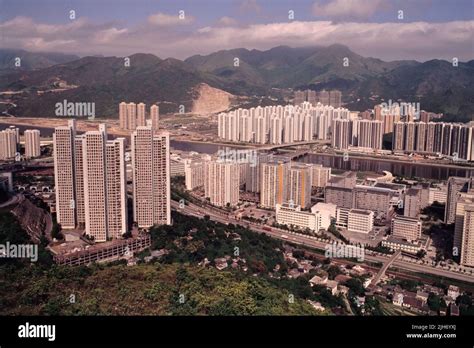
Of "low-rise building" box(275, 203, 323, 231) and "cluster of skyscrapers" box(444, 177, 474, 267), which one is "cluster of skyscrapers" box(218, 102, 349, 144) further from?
"cluster of skyscrapers" box(444, 177, 474, 267)

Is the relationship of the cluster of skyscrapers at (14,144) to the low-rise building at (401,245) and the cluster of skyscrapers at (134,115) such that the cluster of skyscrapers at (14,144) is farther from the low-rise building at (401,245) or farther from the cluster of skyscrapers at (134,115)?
the low-rise building at (401,245)

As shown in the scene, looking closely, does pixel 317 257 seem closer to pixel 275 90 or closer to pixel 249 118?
pixel 249 118

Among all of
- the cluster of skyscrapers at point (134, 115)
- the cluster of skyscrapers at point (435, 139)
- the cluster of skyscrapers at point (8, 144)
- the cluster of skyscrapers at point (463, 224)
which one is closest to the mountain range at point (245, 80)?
the cluster of skyscrapers at point (134, 115)

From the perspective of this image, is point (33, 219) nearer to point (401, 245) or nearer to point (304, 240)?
point (304, 240)

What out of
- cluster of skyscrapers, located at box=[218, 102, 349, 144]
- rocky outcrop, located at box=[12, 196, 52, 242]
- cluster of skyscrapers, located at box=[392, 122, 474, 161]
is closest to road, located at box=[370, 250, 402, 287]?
rocky outcrop, located at box=[12, 196, 52, 242]

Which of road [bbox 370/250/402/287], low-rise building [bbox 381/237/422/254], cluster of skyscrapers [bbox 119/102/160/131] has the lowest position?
road [bbox 370/250/402/287]

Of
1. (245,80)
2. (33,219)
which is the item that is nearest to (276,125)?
(245,80)

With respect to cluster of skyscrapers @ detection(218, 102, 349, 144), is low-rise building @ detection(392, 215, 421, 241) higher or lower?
lower

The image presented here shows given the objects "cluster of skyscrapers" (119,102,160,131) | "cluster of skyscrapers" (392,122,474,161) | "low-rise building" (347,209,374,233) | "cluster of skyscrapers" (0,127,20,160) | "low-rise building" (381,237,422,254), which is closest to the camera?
"low-rise building" (381,237,422,254)

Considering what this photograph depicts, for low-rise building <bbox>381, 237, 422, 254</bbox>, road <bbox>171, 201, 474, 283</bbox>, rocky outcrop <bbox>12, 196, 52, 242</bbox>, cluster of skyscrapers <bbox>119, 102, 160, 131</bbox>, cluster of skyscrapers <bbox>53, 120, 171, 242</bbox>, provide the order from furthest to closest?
cluster of skyscrapers <bbox>119, 102, 160, 131</bbox>, low-rise building <bbox>381, 237, 422, 254</bbox>, cluster of skyscrapers <bbox>53, 120, 171, 242</bbox>, rocky outcrop <bbox>12, 196, 52, 242</bbox>, road <bbox>171, 201, 474, 283</bbox>

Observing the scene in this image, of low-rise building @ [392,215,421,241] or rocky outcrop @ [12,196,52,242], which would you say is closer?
rocky outcrop @ [12,196,52,242]
